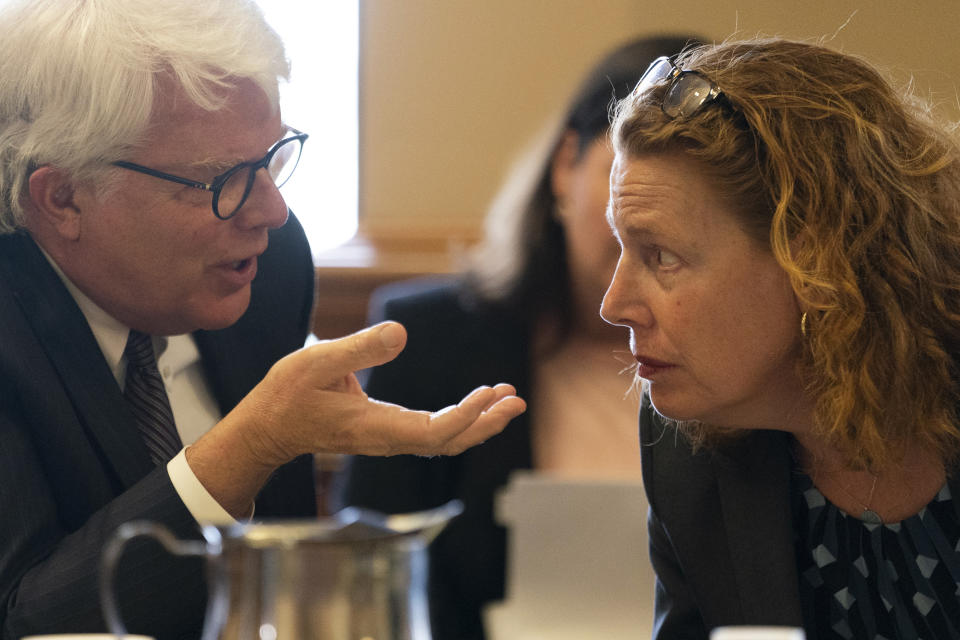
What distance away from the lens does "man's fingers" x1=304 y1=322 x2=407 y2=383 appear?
1.23 meters

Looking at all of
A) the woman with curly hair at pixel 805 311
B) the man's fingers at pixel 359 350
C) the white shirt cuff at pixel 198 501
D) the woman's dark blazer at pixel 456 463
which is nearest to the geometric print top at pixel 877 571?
the woman with curly hair at pixel 805 311

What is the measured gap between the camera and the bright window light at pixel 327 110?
3365 mm

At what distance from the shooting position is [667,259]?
132cm

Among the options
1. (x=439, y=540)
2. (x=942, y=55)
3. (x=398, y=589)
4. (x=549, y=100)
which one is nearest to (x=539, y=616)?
(x=439, y=540)

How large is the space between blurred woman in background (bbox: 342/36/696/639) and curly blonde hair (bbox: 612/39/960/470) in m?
1.09

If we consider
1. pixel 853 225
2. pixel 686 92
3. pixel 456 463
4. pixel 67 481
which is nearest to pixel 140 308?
pixel 67 481

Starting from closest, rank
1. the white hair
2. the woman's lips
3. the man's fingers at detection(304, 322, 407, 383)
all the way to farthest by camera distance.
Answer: the man's fingers at detection(304, 322, 407, 383)
the woman's lips
the white hair

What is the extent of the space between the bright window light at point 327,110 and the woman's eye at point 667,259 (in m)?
2.15

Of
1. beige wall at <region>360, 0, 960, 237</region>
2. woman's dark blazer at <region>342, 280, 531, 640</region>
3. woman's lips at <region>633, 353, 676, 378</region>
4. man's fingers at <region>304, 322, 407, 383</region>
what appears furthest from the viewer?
beige wall at <region>360, 0, 960, 237</region>

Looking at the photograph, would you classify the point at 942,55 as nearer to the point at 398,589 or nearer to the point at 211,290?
the point at 211,290

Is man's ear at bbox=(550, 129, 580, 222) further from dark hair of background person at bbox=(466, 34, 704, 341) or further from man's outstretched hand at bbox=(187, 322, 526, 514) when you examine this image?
man's outstretched hand at bbox=(187, 322, 526, 514)

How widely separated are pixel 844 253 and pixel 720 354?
0.60 feet

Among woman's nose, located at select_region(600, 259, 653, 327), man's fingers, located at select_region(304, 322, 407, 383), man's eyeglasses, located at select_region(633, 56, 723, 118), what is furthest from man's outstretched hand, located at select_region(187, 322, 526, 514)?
man's eyeglasses, located at select_region(633, 56, 723, 118)

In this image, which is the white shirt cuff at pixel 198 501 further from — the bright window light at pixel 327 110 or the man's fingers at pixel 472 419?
the bright window light at pixel 327 110
